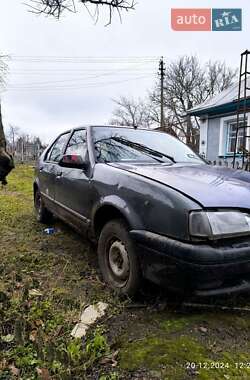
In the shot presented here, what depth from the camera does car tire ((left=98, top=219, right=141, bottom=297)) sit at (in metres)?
2.59

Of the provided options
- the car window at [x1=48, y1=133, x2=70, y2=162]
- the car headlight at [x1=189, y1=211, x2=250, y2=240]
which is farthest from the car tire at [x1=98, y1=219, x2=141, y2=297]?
the car window at [x1=48, y1=133, x2=70, y2=162]

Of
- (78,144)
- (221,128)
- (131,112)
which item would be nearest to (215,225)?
(78,144)

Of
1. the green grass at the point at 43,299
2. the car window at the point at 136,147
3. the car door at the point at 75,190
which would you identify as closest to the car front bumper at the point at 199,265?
the green grass at the point at 43,299

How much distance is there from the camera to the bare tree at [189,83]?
37.2 meters

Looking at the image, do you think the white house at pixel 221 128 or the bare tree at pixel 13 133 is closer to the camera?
the white house at pixel 221 128

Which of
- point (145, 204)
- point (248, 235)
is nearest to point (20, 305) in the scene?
point (145, 204)

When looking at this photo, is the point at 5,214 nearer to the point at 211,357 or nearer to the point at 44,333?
the point at 44,333

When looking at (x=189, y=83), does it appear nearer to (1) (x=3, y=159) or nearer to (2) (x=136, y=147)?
(2) (x=136, y=147)

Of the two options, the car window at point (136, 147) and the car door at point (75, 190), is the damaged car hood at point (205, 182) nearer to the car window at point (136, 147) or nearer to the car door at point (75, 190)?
the car window at point (136, 147)

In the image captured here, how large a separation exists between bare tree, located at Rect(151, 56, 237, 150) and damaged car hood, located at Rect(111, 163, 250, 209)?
111 feet

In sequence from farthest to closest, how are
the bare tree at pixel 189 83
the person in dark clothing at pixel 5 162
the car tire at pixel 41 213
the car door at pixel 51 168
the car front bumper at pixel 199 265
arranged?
the bare tree at pixel 189 83 → the car tire at pixel 41 213 → the car door at pixel 51 168 → the person in dark clothing at pixel 5 162 → the car front bumper at pixel 199 265

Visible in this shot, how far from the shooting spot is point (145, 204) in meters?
2.48

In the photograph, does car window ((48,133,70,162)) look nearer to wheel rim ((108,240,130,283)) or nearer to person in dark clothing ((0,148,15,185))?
person in dark clothing ((0,148,15,185))

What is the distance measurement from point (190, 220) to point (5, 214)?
472cm
